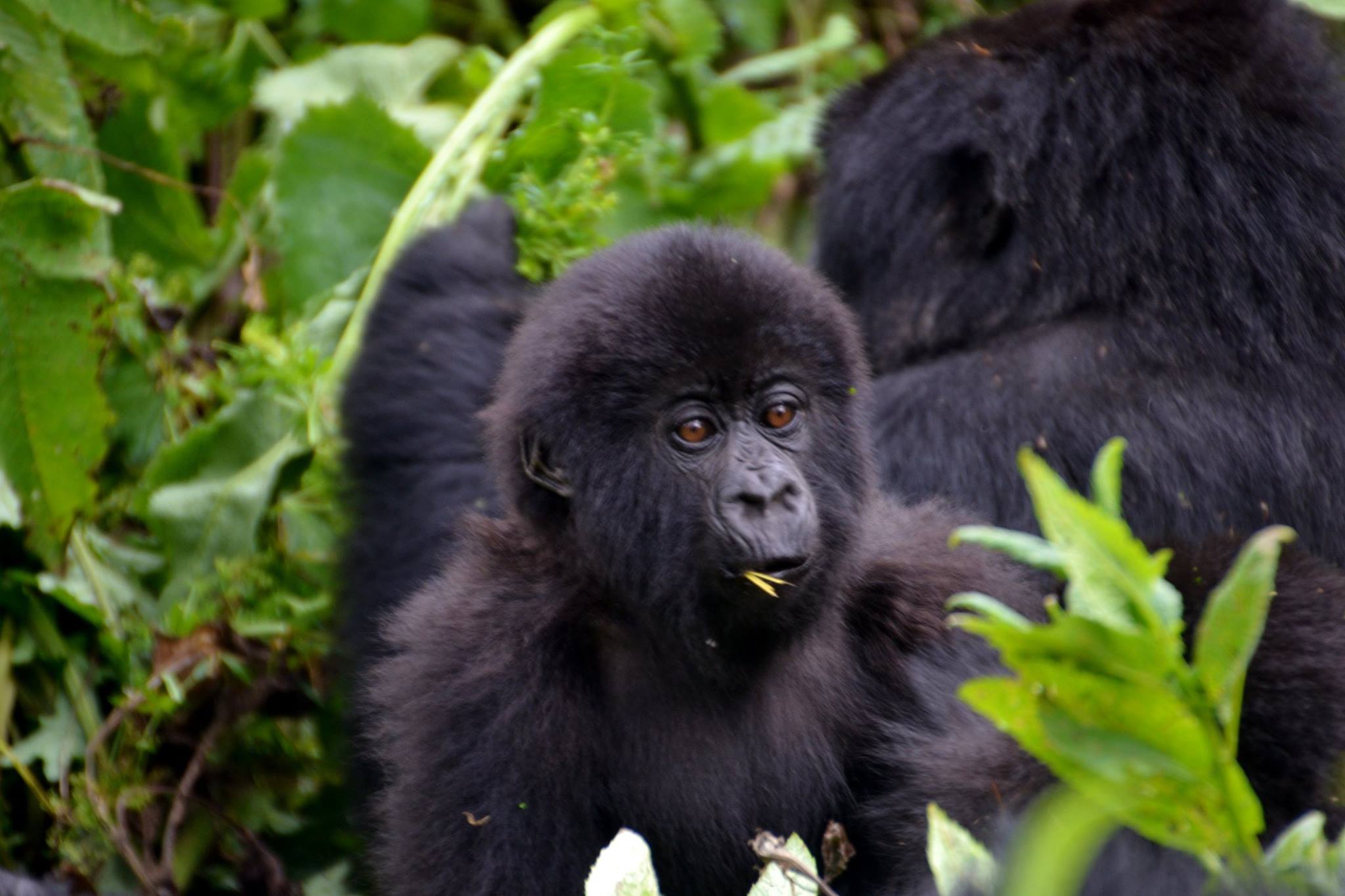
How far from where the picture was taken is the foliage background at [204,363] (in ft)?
11.5

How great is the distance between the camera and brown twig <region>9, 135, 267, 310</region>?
3.79 m

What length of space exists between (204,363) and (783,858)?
2629mm

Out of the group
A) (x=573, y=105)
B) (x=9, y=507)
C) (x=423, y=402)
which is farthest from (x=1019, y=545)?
(x=9, y=507)

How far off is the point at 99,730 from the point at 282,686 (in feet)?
1.35

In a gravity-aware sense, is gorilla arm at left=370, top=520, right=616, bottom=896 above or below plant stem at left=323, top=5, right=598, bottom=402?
below

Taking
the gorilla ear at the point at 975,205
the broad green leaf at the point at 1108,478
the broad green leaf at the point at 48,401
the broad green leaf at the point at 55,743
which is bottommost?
the broad green leaf at the point at 55,743

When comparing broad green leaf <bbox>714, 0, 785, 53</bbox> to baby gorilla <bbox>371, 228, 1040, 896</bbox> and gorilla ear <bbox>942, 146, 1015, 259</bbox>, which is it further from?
baby gorilla <bbox>371, 228, 1040, 896</bbox>

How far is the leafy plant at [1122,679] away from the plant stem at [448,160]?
247cm

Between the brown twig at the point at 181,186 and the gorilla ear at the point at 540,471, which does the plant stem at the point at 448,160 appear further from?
the gorilla ear at the point at 540,471

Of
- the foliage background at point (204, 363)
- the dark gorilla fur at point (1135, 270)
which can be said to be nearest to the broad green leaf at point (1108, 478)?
the dark gorilla fur at point (1135, 270)

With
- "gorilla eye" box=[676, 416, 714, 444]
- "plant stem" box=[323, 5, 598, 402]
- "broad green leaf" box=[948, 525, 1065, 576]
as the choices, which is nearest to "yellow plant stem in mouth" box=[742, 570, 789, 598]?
"gorilla eye" box=[676, 416, 714, 444]

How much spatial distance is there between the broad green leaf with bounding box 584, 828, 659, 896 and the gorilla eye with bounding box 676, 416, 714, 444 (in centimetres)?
69

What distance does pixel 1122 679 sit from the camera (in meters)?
1.52

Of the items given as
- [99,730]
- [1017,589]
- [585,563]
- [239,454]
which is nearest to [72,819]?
[99,730]
